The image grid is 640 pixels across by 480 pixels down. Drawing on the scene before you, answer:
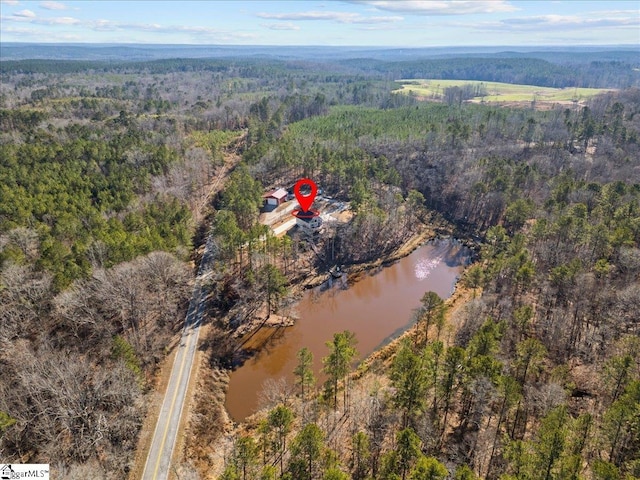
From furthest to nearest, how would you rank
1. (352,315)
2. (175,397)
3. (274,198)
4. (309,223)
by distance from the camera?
(274,198), (309,223), (352,315), (175,397)

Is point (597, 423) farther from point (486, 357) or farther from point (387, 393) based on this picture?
point (387, 393)

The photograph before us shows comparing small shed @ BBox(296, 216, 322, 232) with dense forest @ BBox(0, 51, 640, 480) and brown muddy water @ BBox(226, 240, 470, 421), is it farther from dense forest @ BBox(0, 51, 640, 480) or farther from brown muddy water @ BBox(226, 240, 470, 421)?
brown muddy water @ BBox(226, 240, 470, 421)

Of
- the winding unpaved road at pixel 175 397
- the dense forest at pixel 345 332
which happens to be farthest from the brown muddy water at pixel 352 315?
the winding unpaved road at pixel 175 397

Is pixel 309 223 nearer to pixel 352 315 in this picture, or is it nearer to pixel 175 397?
pixel 352 315

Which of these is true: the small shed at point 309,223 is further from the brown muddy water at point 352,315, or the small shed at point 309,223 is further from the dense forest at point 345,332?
the brown muddy water at point 352,315

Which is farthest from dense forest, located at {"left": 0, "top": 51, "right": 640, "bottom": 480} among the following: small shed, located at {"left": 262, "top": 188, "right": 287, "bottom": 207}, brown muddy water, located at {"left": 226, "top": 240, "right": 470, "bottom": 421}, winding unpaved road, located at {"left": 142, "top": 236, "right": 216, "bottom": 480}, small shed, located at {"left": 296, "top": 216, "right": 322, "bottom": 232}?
small shed, located at {"left": 262, "top": 188, "right": 287, "bottom": 207}

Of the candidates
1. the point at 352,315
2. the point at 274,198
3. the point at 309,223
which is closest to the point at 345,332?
the point at 352,315

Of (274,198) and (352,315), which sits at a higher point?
(274,198)
